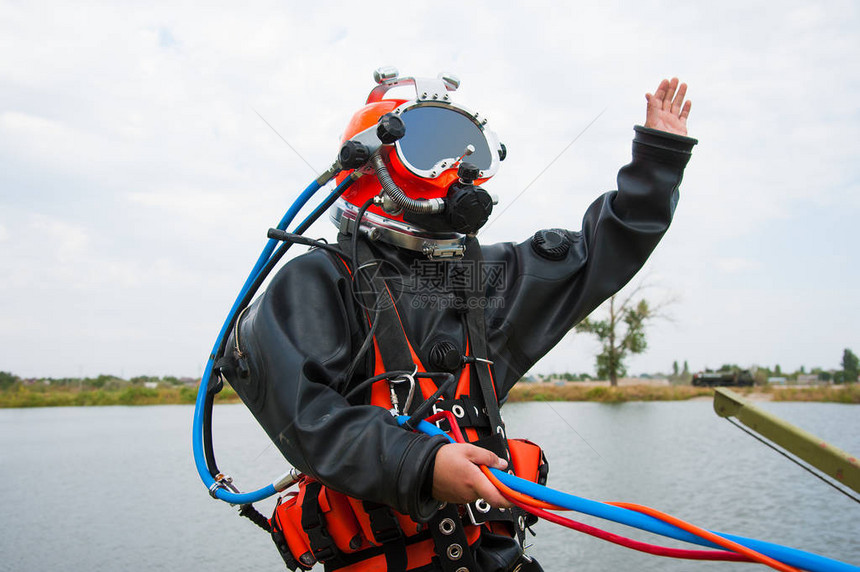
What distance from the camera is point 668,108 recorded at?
6.01ft

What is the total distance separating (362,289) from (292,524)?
2.13 ft

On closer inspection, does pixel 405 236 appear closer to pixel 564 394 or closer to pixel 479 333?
pixel 479 333

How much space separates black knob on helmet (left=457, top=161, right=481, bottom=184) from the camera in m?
1.75

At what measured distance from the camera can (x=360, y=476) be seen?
1.26 m

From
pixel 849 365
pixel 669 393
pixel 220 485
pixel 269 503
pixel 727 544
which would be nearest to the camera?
pixel 727 544

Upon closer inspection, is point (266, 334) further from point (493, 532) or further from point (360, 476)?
point (493, 532)

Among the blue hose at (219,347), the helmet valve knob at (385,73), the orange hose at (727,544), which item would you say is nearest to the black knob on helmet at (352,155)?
the blue hose at (219,347)

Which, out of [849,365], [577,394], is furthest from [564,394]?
[849,365]

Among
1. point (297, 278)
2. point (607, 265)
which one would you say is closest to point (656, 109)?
point (607, 265)

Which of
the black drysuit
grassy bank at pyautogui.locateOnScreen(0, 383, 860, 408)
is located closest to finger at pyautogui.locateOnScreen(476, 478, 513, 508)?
the black drysuit

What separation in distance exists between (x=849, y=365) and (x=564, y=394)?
826 centimetres

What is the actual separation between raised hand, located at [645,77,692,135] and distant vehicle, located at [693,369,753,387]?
12.3 metres

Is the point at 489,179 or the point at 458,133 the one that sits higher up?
the point at 458,133

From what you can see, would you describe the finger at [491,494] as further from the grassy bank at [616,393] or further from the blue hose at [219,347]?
the grassy bank at [616,393]
